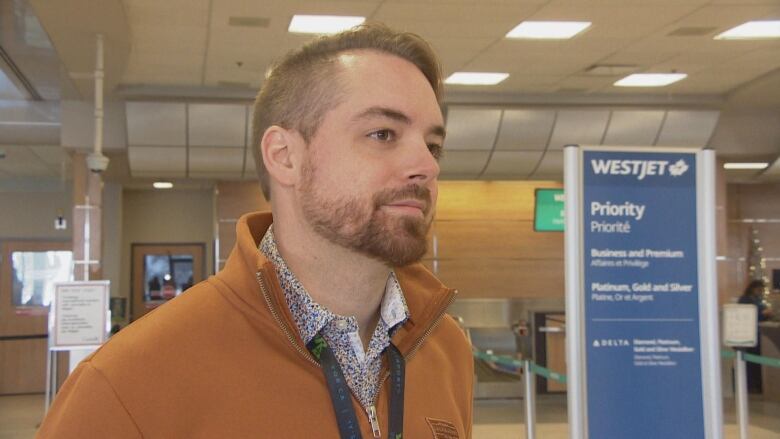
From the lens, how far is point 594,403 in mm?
4773

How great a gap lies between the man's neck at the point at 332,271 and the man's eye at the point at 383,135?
0.19 m

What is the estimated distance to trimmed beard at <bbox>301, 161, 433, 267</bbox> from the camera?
148 centimetres

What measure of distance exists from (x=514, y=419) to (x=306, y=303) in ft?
38.9

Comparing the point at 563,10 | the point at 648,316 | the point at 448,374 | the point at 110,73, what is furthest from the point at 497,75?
the point at 448,374

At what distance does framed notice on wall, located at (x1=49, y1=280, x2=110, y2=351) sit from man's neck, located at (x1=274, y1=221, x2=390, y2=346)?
A: 699cm

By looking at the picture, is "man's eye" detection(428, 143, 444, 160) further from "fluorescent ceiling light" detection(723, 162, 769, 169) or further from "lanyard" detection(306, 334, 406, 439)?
"fluorescent ceiling light" detection(723, 162, 769, 169)

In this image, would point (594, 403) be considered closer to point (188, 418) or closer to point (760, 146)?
point (188, 418)

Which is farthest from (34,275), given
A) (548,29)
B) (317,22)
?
(548,29)

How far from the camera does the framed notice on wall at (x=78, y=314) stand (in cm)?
817

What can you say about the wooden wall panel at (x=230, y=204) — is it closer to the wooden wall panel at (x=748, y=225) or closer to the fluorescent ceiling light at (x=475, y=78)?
the fluorescent ceiling light at (x=475, y=78)

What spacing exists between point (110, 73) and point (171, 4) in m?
3.14

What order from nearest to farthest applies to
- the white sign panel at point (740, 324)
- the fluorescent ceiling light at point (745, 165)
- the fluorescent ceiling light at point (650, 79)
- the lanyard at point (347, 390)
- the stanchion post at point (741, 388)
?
1. the lanyard at point (347, 390)
2. the white sign panel at point (740, 324)
3. the stanchion post at point (741, 388)
4. the fluorescent ceiling light at point (650, 79)
5. the fluorescent ceiling light at point (745, 165)

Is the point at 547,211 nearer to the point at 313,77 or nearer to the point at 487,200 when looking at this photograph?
the point at 487,200

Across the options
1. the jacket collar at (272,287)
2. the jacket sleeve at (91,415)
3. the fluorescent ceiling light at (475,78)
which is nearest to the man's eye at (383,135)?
the jacket collar at (272,287)
